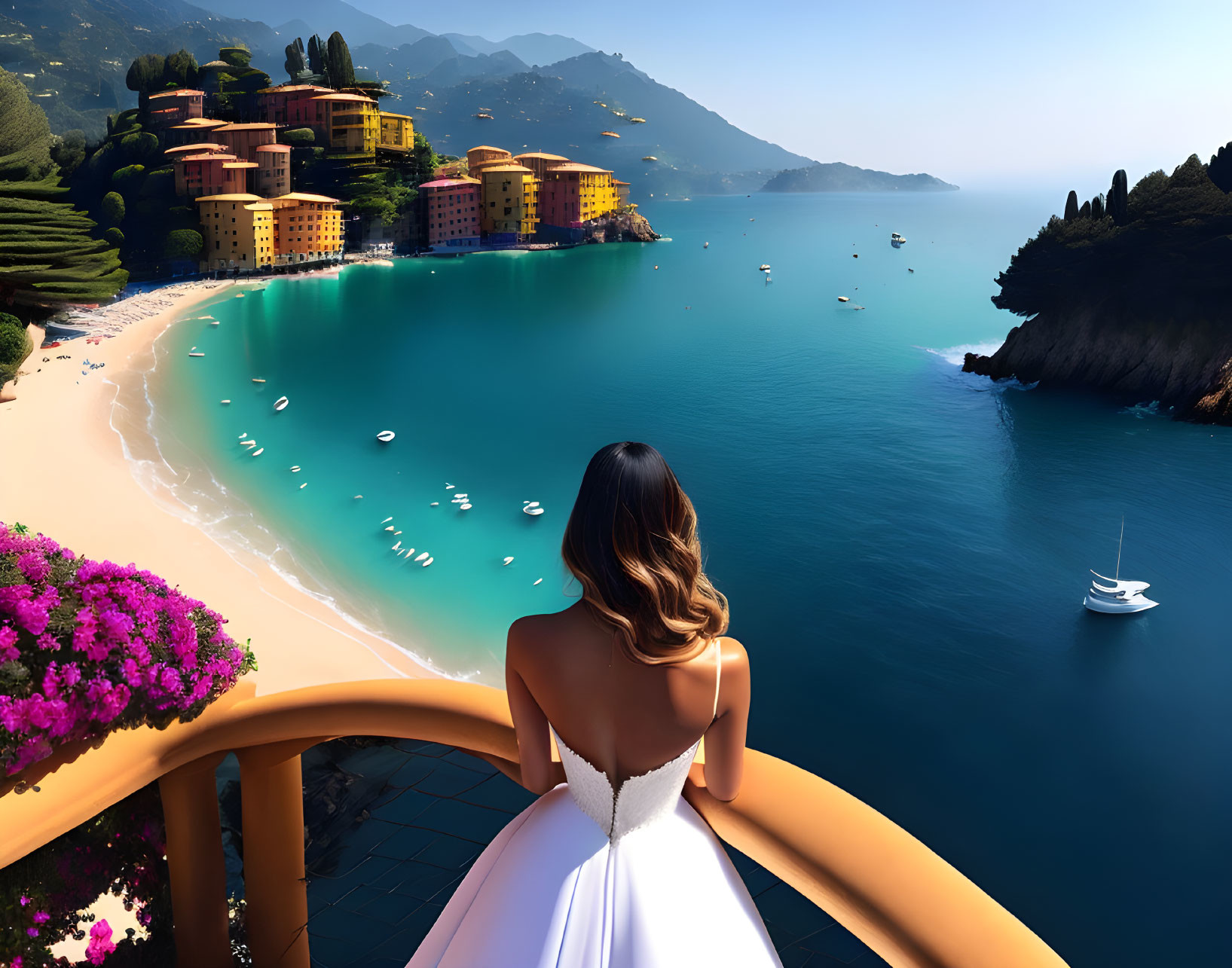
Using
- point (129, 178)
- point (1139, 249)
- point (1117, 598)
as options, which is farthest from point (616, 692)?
point (129, 178)

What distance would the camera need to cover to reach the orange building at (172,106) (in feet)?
148

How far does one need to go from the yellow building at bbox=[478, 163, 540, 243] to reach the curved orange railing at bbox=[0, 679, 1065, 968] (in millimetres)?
55732

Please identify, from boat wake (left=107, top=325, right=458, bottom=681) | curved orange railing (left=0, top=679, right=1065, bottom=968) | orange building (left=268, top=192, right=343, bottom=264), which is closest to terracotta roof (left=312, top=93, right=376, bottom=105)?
orange building (left=268, top=192, right=343, bottom=264)

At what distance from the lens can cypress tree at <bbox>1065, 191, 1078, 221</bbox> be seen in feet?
92.5

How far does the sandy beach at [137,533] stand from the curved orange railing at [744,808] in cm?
950

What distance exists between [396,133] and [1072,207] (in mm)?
38899

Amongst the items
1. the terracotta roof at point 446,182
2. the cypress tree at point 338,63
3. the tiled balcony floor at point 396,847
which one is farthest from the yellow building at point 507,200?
the tiled balcony floor at point 396,847

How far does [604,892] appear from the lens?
1.22 m

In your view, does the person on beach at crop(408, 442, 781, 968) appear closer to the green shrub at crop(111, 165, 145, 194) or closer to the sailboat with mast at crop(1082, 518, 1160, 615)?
the sailboat with mast at crop(1082, 518, 1160, 615)

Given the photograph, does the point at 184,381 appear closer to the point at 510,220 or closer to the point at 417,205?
the point at 417,205

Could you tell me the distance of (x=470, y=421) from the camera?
24.4 meters

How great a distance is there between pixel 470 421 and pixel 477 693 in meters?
23.4

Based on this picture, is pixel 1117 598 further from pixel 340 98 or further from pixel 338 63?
pixel 338 63

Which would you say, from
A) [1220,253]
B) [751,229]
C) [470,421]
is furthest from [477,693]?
[751,229]
